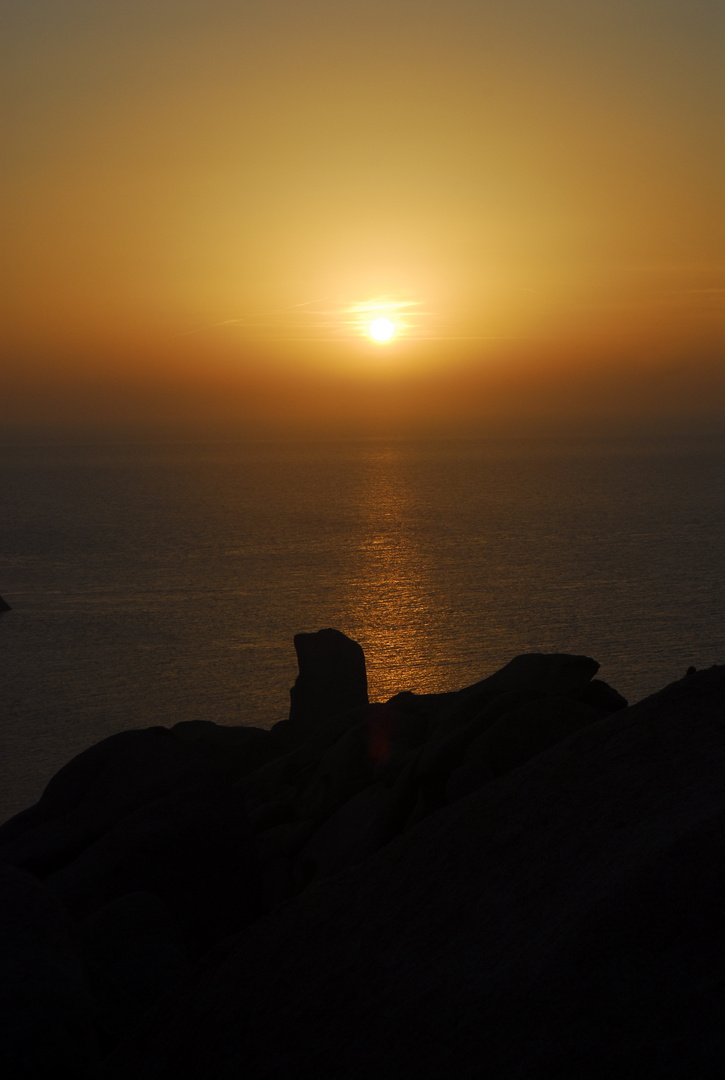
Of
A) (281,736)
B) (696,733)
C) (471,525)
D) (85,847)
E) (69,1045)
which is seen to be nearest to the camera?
(69,1045)

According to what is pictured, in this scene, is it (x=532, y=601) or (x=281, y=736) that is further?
(x=532, y=601)

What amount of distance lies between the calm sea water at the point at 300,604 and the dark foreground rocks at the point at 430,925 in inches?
1269

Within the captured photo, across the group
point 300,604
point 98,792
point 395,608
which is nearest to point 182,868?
point 98,792

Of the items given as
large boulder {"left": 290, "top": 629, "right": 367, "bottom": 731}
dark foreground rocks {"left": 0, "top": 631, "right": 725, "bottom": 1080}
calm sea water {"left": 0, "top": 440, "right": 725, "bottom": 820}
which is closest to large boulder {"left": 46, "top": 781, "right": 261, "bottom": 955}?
dark foreground rocks {"left": 0, "top": 631, "right": 725, "bottom": 1080}

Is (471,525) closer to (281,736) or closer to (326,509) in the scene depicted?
(326,509)

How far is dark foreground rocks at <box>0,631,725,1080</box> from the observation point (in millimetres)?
5066

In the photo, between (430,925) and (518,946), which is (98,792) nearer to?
(430,925)

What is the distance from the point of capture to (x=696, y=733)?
758 cm

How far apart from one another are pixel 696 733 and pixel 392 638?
60896 millimetres

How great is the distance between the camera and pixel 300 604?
77.1 m

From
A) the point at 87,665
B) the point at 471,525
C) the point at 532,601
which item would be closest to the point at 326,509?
the point at 471,525

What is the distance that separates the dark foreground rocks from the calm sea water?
3223 cm

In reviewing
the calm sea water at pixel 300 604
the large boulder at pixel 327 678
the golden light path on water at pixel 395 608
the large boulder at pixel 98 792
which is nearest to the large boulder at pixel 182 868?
the large boulder at pixel 98 792

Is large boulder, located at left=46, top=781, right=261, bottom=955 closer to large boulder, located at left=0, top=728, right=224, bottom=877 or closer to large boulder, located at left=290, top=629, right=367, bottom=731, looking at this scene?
large boulder, located at left=0, top=728, right=224, bottom=877
